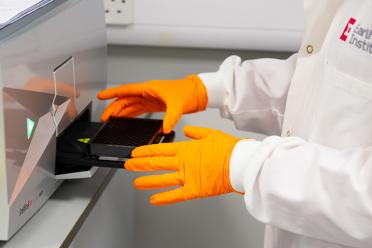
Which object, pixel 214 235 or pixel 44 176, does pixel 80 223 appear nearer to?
pixel 44 176

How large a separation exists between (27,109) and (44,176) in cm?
14

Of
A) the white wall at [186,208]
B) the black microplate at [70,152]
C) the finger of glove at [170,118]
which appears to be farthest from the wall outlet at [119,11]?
the black microplate at [70,152]

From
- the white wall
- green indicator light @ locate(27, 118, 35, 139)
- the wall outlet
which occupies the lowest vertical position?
the white wall

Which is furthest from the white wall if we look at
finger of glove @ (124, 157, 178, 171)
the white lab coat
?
finger of glove @ (124, 157, 178, 171)

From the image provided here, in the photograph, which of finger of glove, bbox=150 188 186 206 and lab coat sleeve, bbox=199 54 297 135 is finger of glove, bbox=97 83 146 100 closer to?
lab coat sleeve, bbox=199 54 297 135

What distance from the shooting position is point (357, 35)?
2.44 feet

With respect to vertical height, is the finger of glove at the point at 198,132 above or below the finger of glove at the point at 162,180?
above

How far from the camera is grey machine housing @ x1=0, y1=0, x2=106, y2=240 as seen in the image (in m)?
0.60

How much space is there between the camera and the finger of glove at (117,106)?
0.99 meters

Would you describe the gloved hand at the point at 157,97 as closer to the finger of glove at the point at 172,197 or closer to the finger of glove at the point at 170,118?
the finger of glove at the point at 170,118

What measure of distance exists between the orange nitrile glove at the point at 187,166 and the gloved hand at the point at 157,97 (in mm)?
188

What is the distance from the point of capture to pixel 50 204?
784mm

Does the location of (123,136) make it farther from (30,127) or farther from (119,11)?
(119,11)

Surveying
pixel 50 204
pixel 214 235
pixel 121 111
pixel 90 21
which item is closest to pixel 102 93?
pixel 121 111
